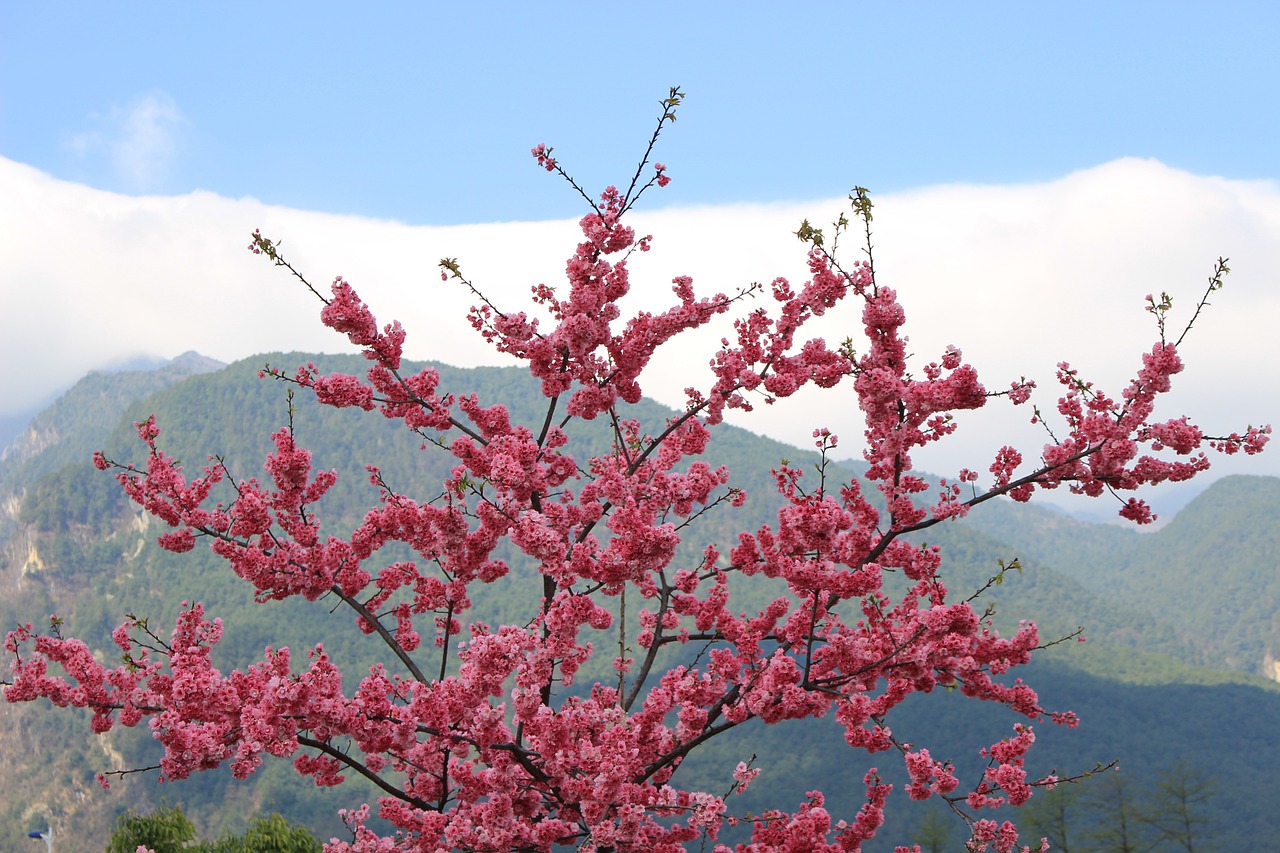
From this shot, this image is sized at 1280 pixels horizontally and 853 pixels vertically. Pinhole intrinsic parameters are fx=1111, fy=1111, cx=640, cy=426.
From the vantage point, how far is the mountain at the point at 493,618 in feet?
291

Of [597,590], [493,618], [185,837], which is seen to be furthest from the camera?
[493,618]

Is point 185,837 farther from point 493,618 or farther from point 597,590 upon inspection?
point 493,618

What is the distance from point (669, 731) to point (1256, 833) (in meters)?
75.9

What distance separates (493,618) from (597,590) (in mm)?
119466

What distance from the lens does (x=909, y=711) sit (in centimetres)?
9619

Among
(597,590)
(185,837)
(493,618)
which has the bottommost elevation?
(493,618)

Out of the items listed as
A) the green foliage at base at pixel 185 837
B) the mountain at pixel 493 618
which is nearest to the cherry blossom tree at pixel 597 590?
the green foliage at base at pixel 185 837

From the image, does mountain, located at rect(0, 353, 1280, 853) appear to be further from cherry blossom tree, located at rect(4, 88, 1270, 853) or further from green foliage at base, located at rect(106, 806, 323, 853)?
cherry blossom tree, located at rect(4, 88, 1270, 853)

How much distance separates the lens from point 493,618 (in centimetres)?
12331

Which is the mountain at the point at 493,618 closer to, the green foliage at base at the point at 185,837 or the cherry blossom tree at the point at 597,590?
the green foliage at base at the point at 185,837

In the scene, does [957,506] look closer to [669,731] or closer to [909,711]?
[669,731]

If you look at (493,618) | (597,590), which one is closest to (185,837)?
(597,590)

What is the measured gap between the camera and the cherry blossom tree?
6.32 m

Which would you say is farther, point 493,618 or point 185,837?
point 493,618
